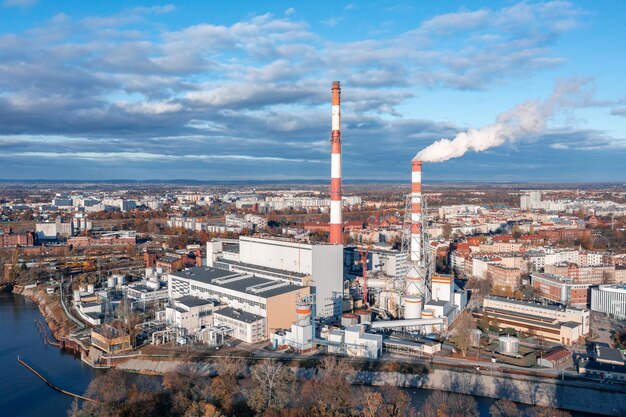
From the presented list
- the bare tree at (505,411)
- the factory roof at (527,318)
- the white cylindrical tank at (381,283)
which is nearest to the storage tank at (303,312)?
the white cylindrical tank at (381,283)

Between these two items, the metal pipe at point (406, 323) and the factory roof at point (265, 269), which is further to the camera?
the factory roof at point (265, 269)

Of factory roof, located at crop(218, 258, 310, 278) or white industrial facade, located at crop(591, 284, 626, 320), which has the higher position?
factory roof, located at crop(218, 258, 310, 278)

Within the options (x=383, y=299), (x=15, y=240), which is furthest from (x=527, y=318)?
(x=15, y=240)

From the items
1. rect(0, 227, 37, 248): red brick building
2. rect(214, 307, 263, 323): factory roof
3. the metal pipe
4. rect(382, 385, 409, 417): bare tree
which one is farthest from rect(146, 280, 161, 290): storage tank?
rect(0, 227, 37, 248): red brick building

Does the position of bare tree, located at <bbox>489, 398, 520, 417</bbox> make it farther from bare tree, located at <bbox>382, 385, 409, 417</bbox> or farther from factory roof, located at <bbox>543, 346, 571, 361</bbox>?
factory roof, located at <bbox>543, 346, 571, 361</bbox>

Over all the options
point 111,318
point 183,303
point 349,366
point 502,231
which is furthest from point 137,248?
point 502,231

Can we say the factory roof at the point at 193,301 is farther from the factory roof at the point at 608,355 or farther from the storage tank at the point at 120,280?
the factory roof at the point at 608,355
